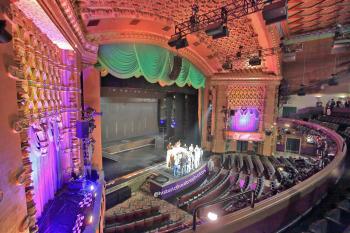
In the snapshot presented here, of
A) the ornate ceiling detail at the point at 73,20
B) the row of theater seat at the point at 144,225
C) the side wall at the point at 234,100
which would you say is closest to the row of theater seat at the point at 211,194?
the row of theater seat at the point at 144,225

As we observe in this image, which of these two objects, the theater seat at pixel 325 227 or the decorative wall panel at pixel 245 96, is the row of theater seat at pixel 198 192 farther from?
the theater seat at pixel 325 227

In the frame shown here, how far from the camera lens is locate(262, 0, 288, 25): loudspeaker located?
208 inches

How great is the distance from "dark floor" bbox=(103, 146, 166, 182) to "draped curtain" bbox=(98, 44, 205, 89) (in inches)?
195

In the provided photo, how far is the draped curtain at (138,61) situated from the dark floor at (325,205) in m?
7.76

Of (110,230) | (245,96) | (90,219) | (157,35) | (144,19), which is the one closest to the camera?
(90,219)

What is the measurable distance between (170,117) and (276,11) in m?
14.0

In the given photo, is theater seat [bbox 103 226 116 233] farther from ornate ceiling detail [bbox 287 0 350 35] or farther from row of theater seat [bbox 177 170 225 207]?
ornate ceiling detail [bbox 287 0 350 35]

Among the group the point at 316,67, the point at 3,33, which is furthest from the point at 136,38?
the point at 316,67

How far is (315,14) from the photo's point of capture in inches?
387

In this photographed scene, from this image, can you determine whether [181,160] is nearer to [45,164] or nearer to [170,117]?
[45,164]

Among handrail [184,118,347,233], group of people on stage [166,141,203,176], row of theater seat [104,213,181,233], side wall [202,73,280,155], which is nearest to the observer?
handrail [184,118,347,233]

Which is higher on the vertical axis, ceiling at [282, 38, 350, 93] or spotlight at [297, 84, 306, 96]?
ceiling at [282, 38, 350, 93]

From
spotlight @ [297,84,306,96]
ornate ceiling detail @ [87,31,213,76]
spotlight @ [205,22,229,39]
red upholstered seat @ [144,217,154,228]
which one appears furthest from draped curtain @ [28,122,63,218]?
spotlight @ [297,84,306,96]

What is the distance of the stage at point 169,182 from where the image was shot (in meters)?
9.73
